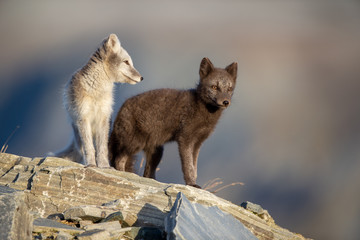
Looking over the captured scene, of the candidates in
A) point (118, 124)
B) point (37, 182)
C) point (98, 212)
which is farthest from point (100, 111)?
point (98, 212)

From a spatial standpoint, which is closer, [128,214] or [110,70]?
[128,214]

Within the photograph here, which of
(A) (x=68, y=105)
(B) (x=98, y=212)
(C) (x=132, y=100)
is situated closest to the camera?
(B) (x=98, y=212)

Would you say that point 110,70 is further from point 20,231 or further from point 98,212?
point 20,231

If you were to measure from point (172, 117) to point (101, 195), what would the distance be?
2.68 metres

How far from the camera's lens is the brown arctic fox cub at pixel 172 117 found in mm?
8560

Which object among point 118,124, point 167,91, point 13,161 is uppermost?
point 167,91

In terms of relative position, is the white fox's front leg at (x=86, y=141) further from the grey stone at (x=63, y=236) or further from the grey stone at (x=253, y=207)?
the grey stone at (x=63, y=236)

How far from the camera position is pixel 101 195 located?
21.3ft

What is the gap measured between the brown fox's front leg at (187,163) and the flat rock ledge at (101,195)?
1.07 meters

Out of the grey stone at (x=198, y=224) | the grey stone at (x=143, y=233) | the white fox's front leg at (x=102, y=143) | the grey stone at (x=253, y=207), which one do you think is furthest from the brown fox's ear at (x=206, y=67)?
the grey stone at (x=143, y=233)

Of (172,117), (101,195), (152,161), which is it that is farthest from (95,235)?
(152,161)

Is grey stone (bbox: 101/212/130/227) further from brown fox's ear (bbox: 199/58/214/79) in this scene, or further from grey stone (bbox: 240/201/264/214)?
brown fox's ear (bbox: 199/58/214/79)

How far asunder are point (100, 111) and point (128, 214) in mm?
3281

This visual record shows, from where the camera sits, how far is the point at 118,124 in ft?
28.9
